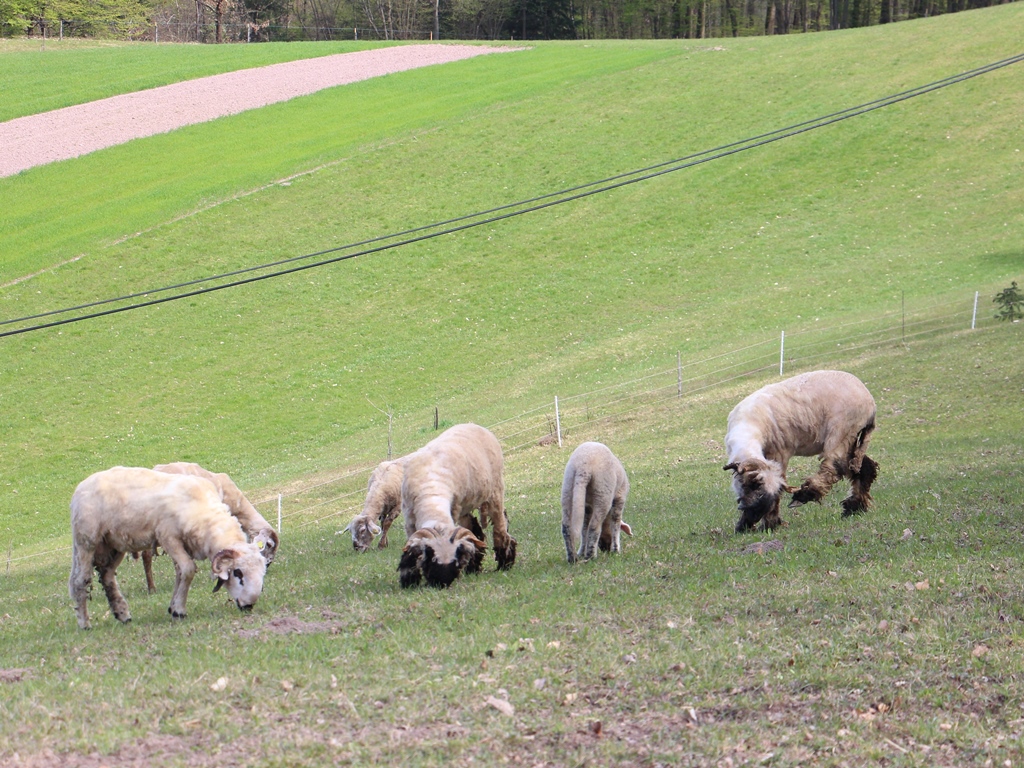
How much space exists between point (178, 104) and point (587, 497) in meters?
65.0

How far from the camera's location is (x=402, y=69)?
79562mm

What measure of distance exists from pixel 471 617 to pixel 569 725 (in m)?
3.05

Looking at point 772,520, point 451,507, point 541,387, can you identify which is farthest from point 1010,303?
point 451,507

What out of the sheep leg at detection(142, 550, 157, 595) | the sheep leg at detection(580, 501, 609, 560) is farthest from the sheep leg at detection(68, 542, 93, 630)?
the sheep leg at detection(580, 501, 609, 560)

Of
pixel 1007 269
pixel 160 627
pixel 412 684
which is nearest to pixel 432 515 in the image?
pixel 160 627

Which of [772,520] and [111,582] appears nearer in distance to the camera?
[111,582]

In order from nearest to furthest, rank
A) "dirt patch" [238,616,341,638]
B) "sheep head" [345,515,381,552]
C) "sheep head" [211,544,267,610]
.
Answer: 1. "dirt patch" [238,616,341,638]
2. "sheep head" [211,544,267,610]
3. "sheep head" [345,515,381,552]

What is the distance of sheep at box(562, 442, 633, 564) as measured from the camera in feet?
43.4

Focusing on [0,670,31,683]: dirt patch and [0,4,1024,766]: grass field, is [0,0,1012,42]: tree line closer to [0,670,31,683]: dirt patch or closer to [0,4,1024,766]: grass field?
[0,4,1024,766]: grass field

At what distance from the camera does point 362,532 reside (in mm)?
18172

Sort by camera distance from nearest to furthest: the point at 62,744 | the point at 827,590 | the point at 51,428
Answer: the point at 62,744 → the point at 827,590 → the point at 51,428

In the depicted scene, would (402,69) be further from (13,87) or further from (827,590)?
(827,590)

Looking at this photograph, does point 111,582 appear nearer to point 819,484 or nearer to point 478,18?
point 819,484

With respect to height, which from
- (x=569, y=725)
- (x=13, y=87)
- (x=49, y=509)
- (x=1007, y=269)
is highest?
(x=13, y=87)
